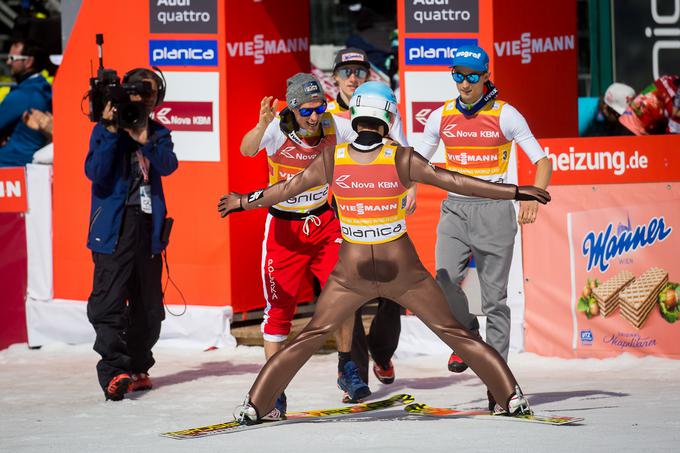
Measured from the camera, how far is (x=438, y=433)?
7.55 metres

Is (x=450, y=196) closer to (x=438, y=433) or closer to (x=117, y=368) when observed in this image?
(x=438, y=433)

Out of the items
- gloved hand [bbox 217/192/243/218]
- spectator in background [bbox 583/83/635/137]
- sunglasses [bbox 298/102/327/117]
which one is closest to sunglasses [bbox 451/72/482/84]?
sunglasses [bbox 298/102/327/117]

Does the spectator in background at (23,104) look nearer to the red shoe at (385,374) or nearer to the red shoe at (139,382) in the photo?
the red shoe at (139,382)

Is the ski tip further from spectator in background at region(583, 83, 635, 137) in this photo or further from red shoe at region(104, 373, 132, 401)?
spectator in background at region(583, 83, 635, 137)

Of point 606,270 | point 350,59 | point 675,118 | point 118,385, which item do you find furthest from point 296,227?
point 675,118

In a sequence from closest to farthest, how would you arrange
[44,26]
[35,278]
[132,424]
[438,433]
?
[438,433] < [132,424] < [35,278] < [44,26]

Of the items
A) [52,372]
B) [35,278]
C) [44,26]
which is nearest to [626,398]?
[52,372]

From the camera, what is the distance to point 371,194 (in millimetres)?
7617

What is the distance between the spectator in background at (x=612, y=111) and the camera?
500 inches

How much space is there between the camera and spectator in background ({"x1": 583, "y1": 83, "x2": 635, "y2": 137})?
41.7 feet

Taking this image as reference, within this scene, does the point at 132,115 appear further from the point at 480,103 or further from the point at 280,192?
the point at 480,103

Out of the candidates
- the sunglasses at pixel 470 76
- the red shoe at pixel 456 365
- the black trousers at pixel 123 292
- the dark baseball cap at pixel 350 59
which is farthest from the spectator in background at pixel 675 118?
the black trousers at pixel 123 292

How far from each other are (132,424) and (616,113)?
6.24m

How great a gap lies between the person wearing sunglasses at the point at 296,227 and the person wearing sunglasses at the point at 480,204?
0.67m
